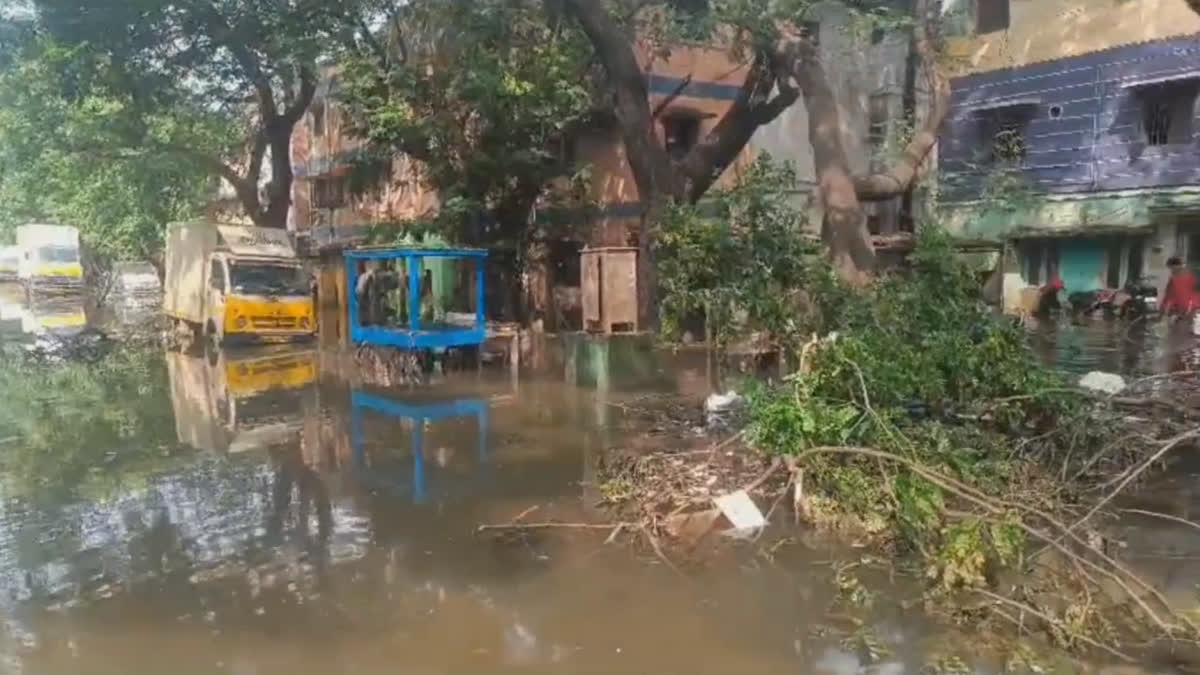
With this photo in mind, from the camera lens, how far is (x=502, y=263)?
73.8 feet

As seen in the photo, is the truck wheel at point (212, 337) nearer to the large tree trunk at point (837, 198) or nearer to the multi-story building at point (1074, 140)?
the large tree trunk at point (837, 198)

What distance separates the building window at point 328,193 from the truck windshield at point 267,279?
9.36 m

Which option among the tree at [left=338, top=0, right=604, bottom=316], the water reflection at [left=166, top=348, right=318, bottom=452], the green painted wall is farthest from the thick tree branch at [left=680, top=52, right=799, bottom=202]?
the green painted wall

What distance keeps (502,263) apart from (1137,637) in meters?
18.4

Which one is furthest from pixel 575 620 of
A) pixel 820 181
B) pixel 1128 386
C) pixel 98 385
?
pixel 98 385

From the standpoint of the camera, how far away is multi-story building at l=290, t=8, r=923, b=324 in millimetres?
22750

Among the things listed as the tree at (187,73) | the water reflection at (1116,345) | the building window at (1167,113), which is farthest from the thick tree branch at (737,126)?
the building window at (1167,113)

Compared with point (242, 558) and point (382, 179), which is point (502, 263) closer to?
point (382, 179)

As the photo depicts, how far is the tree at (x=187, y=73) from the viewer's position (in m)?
19.8

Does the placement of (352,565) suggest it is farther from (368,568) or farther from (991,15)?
(991,15)

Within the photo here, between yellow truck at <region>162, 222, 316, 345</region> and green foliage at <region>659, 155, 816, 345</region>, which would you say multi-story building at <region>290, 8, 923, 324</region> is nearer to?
yellow truck at <region>162, 222, 316, 345</region>

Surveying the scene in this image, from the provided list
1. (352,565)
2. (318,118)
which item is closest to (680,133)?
(318,118)

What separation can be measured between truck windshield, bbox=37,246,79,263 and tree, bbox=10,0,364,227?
14.4 metres

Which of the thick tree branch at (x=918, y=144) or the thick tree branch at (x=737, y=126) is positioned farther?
the thick tree branch at (x=737, y=126)
